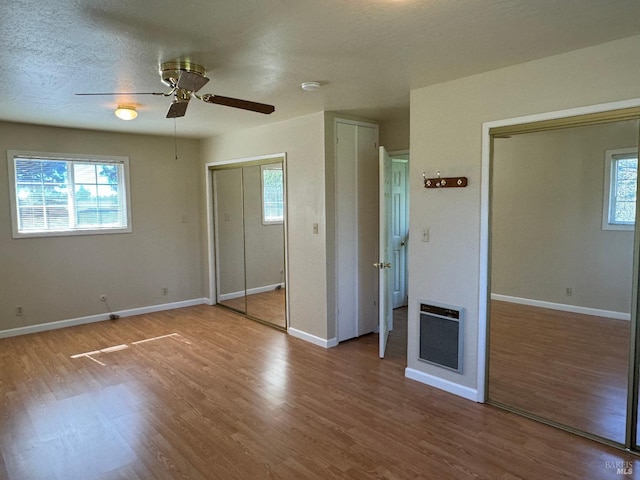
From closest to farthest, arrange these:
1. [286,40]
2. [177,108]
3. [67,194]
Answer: [286,40] < [177,108] < [67,194]

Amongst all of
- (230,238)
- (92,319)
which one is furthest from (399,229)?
(92,319)

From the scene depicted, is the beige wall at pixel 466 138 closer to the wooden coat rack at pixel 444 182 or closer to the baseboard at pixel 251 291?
the wooden coat rack at pixel 444 182

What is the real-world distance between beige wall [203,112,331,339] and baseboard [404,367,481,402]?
3.67ft

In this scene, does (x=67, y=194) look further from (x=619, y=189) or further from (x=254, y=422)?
(x=619, y=189)

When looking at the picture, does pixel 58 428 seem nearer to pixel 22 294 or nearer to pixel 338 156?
pixel 22 294

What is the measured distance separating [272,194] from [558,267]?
3.46 meters

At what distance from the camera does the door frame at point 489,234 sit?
2463mm

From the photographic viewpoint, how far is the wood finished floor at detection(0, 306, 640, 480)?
7.85 feet

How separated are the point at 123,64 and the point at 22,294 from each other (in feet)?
12.1

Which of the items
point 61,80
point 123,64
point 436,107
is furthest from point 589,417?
point 61,80

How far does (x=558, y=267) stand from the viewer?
433 centimetres

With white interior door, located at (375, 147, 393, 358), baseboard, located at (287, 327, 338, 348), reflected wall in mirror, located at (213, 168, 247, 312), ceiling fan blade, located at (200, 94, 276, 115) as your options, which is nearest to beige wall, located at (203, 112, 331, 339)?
baseboard, located at (287, 327, 338, 348)

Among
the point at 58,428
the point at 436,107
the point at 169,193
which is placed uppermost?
the point at 436,107

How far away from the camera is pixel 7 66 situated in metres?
2.74
